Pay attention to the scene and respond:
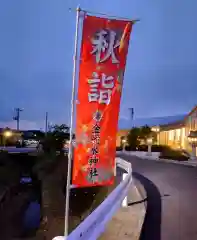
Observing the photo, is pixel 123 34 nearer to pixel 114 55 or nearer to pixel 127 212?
pixel 114 55

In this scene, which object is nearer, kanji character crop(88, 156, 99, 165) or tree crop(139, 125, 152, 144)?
kanji character crop(88, 156, 99, 165)

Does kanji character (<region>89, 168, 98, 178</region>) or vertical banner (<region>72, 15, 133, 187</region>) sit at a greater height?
vertical banner (<region>72, 15, 133, 187</region>)

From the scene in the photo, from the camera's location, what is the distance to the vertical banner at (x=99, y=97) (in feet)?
18.4

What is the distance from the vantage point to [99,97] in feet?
18.8

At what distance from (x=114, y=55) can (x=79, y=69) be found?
725mm

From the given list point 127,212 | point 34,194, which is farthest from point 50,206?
point 127,212

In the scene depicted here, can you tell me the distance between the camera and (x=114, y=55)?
19.0 feet

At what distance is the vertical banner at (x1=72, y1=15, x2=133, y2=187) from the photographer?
5.62 meters

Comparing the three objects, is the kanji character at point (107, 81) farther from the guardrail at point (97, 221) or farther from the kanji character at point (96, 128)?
the guardrail at point (97, 221)

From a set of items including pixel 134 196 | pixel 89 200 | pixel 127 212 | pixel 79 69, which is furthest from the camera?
pixel 89 200

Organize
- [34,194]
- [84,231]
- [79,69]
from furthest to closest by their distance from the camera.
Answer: [34,194]
[79,69]
[84,231]

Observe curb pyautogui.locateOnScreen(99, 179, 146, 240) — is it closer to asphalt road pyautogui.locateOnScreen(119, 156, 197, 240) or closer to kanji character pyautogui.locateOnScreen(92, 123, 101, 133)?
asphalt road pyautogui.locateOnScreen(119, 156, 197, 240)

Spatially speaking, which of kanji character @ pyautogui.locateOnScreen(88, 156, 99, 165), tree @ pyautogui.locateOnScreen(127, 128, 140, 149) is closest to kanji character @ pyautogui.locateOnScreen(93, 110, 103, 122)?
kanji character @ pyautogui.locateOnScreen(88, 156, 99, 165)

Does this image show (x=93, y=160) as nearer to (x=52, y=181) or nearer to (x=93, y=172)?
(x=93, y=172)
